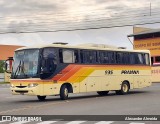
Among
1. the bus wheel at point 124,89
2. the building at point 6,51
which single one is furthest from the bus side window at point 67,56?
the building at point 6,51

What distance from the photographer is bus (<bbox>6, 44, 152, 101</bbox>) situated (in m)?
22.9

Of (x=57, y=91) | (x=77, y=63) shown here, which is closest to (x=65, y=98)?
(x=57, y=91)

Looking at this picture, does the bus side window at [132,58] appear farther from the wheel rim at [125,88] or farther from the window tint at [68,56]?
the window tint at [68,56]

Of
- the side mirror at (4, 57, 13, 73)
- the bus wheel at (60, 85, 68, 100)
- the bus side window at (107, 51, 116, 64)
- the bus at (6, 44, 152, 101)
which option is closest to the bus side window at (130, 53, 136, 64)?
the bus at (6, 44, 152, 101)

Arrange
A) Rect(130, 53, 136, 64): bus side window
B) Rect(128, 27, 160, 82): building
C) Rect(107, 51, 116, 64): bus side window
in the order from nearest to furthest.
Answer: Rect(107, 51, 116, 64): bus side window, Rect(130, 53, 136, 64): bus side window, Rect(128, 27, 160, 82): building

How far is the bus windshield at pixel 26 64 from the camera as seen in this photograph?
22.9 metres

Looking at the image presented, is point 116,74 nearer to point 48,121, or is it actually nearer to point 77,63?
point 77,63

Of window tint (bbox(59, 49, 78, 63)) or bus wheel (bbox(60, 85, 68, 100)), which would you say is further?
window tint (bbox(59, 49, 78, 63))

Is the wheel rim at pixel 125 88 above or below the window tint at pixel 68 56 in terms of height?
below

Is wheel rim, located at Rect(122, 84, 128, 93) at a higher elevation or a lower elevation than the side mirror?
lower

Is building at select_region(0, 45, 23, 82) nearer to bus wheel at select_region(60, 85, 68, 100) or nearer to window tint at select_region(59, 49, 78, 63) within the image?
window tint at select_region(59, 49, 78, 63)

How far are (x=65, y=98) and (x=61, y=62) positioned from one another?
1.97 metres

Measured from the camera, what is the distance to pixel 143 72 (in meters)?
31.0

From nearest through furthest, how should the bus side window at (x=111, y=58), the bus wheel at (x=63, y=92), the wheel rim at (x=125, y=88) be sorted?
the bus wheel at (x=63, y=92) → the bus side window at (x=111, y=58) → the wheel rim at (x=125, y=88)
